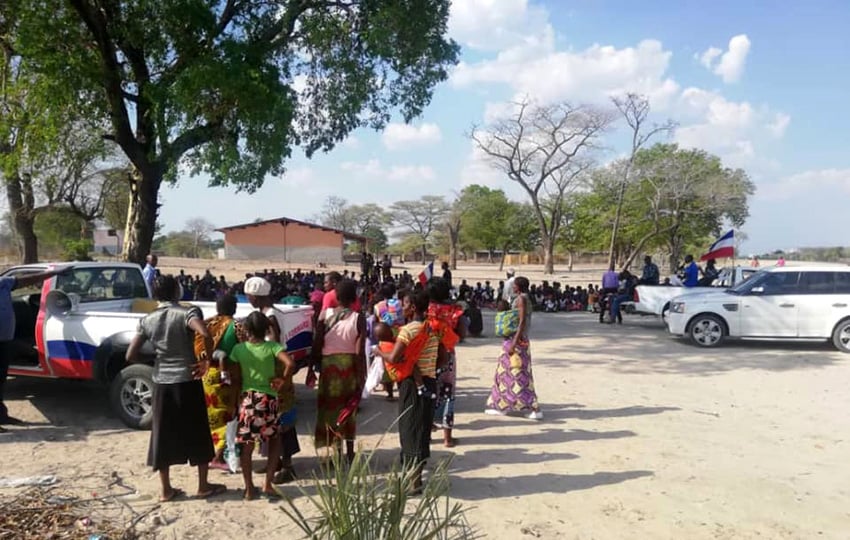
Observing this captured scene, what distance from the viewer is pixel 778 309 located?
11070 mm

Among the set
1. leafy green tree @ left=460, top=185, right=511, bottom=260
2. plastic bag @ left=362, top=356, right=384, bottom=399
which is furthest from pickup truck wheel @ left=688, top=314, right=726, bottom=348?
leafy green tree @ left=460, top=185, right=511, bottom=260

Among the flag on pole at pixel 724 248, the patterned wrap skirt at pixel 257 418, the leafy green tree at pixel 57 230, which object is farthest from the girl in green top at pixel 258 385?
the leafy green tree at pixel 57 230

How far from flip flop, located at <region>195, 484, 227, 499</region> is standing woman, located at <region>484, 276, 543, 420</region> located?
126 inches

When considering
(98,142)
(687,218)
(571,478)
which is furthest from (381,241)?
(571,478)

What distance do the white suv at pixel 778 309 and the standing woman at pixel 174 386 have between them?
9.93 metres

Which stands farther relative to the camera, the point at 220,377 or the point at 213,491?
the point at 220,377

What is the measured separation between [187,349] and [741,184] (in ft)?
121

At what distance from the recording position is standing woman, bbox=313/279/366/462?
4.71 meters

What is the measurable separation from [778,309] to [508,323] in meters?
7.41

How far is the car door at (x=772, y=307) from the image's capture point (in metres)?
11.1

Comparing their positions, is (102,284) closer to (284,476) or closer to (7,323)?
(7,323)

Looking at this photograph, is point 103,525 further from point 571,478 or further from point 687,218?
point 687,218

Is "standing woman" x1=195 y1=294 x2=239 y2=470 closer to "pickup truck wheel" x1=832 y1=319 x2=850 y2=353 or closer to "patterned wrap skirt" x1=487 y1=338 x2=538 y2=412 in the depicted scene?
"patterned wrap skirt" x1=487 y1=338 x2=538 y2=412

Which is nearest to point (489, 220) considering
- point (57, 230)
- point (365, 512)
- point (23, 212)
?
point (57, 230)
